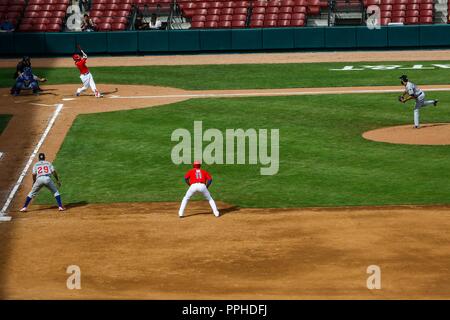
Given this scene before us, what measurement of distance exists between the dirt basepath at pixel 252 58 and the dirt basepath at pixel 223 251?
26.3 metres

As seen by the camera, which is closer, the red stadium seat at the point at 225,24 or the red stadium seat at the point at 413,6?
the red stadium seat at the point at 413,6

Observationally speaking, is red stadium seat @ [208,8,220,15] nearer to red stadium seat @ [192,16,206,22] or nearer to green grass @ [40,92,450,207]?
red stadium seat @ [192,16,206,22]

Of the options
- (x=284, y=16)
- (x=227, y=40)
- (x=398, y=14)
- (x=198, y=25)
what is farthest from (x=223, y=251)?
(x=198, y=25)

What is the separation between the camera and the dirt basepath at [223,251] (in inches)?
711

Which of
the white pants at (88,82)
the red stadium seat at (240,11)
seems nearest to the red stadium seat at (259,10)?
the red stadium seat at (240,11)

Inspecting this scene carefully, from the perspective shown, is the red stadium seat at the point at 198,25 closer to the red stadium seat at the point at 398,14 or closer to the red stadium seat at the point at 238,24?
the red stadium seat at the point at 238,24

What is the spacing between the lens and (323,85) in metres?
43.6

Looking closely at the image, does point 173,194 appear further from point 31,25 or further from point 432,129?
point 31,25

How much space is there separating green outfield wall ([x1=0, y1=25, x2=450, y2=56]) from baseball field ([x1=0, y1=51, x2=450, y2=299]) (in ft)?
19.5

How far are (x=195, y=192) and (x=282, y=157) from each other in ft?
23.2

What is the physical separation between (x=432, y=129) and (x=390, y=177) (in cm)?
664

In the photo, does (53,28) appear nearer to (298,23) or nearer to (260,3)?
(260,3)

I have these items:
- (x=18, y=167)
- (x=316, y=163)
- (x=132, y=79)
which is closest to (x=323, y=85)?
(x=132, y=79)

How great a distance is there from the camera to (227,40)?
55344mm
